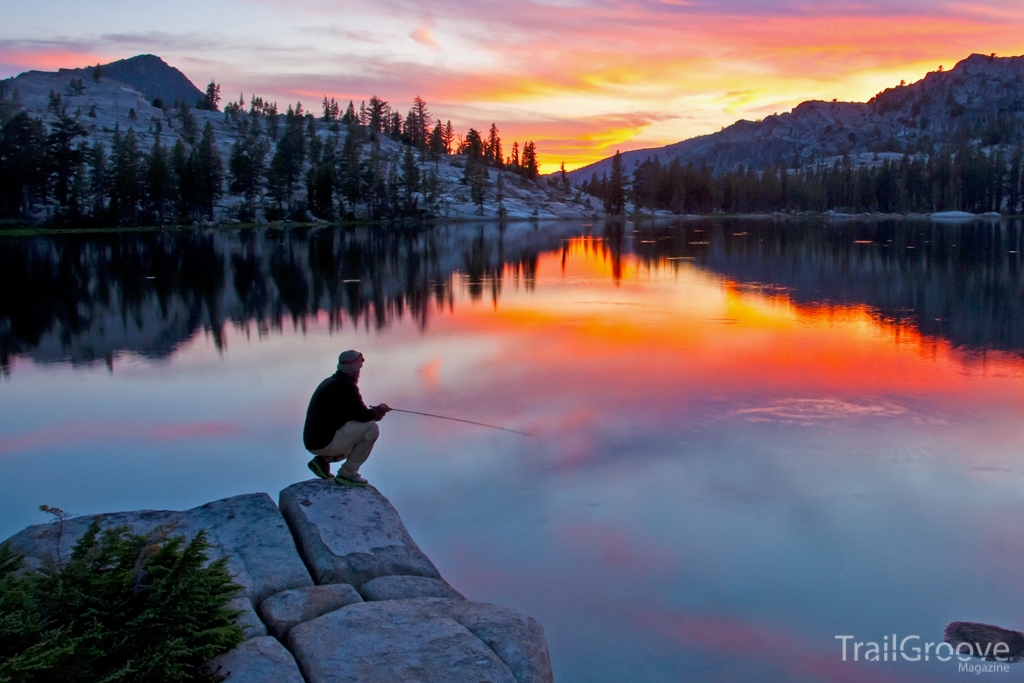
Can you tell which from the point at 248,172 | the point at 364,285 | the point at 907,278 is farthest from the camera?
the point at 248,172

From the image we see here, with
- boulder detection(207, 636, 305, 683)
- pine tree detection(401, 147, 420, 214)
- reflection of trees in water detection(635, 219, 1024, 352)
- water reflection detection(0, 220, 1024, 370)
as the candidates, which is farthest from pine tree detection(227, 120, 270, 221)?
boulder detection(207, 636, 305, 683)

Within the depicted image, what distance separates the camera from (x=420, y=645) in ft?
20.6

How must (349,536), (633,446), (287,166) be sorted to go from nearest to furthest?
1. (349,536)
2. (633,446)
3. (287,166)

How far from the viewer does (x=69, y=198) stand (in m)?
103

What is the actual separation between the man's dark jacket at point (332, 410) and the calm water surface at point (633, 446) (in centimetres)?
139

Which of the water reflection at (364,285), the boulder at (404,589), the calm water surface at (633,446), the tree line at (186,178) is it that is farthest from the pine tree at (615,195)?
the boulder at (404,589)

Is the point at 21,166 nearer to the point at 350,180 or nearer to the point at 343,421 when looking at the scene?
the point at 350,180

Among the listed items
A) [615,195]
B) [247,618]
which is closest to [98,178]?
[615,195]

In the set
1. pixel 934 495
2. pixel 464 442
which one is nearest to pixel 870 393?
pixel 934 495

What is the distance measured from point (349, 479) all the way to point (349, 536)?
1490 millimetres

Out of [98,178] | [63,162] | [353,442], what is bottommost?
[353,442]

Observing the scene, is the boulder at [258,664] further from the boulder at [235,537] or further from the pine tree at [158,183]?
the pine tree at [158,183]

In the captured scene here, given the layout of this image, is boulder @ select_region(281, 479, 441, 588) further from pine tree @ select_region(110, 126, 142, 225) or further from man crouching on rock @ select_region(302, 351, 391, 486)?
pine tree @ select_region(110, 126, 142, 225)

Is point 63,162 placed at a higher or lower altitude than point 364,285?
higher
